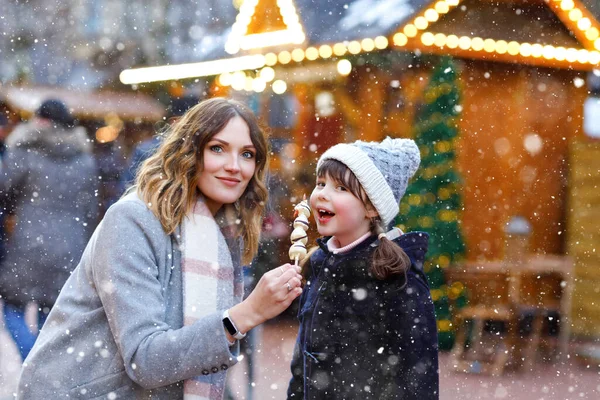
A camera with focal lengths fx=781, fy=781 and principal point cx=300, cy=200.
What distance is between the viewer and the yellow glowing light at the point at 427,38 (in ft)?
31.6

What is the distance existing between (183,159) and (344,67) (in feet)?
27.4

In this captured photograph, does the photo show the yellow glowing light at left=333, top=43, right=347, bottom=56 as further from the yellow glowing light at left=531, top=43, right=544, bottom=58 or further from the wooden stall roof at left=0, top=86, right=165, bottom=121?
the wooden stall roof at left=0, top=86, right=165, bottom=121

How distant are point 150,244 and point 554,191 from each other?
31.3 ft

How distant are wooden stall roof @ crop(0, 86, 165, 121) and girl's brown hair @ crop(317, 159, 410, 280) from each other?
39.7 ft

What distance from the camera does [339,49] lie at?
10.2 metres

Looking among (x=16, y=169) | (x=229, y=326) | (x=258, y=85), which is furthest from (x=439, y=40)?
(x=229, y=326)

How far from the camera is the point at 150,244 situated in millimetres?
2564

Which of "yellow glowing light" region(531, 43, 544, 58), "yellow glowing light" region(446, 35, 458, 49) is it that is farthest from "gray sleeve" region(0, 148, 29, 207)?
"yellow glowing light" region(531, 43, 544, 58)

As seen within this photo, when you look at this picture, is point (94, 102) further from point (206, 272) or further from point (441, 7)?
point (206, 272)

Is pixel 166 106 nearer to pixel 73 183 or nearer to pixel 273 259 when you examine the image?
pixel 273 259

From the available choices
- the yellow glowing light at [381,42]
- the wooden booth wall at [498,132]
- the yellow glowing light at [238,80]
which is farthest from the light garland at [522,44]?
the yellow glowing light at [238,80]

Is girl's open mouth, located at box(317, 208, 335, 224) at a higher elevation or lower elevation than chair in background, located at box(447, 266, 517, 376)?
higher

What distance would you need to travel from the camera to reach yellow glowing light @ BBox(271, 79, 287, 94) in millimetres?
11355

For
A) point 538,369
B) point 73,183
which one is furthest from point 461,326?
point 73,183
